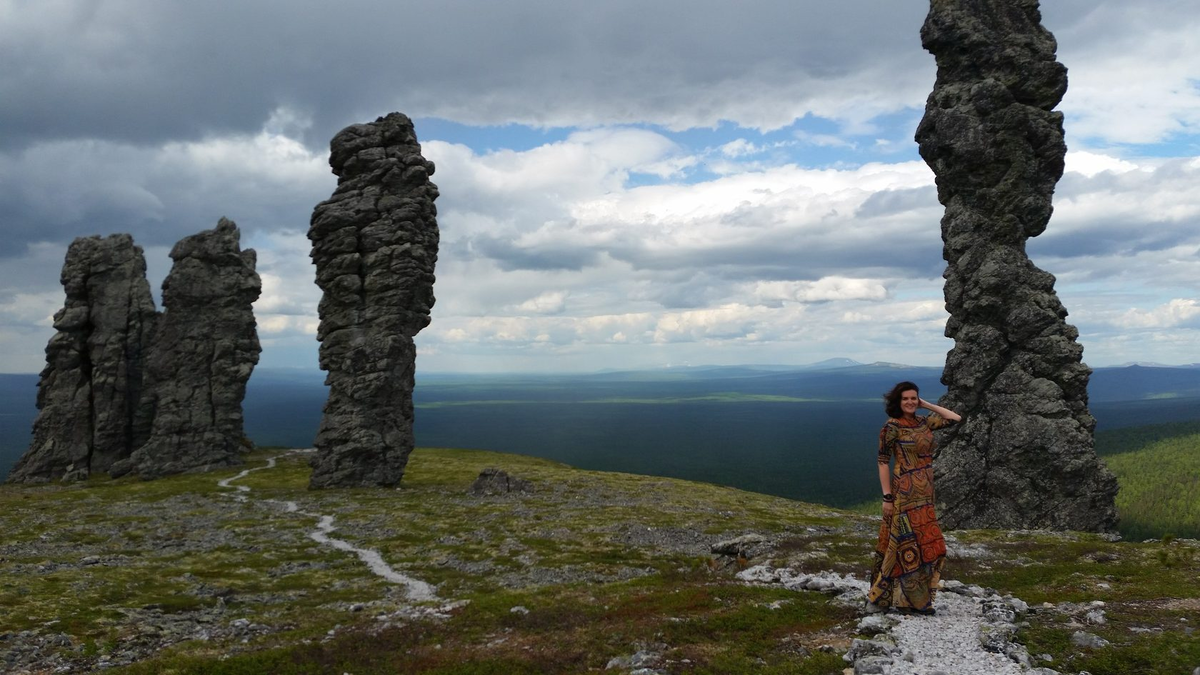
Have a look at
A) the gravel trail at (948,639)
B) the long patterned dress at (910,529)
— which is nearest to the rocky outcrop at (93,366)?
the long patterned dress at (910,529)

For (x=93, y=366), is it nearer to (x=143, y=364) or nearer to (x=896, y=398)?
(x=143, y=364)

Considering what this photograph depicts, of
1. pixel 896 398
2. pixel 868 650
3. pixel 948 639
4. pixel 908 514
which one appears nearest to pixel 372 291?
pixel 896 398

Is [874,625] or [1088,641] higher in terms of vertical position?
[1088,641]

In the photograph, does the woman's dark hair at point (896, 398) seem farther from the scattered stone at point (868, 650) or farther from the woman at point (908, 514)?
the scattered stone at point (868, 650)

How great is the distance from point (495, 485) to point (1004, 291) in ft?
203

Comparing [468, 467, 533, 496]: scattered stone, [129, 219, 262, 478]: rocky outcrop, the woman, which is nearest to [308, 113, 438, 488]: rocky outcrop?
[468, 467, 533, 496]: scattered stone

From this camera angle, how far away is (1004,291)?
5494cm

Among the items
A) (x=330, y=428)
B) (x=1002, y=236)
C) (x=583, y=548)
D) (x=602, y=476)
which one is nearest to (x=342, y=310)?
(x=330, y=428)

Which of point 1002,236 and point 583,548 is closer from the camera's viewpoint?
point 583,548

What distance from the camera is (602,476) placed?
107438 millimetres

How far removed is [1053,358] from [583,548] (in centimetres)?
4150

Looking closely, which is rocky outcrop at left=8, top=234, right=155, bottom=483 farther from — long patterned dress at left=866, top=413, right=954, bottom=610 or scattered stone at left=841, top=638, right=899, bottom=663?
scattered stone at left=841, top=638, right=899, bottom=663

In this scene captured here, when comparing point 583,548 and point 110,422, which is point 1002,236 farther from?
point 110,422

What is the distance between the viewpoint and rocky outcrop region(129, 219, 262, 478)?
106812 millimetres
